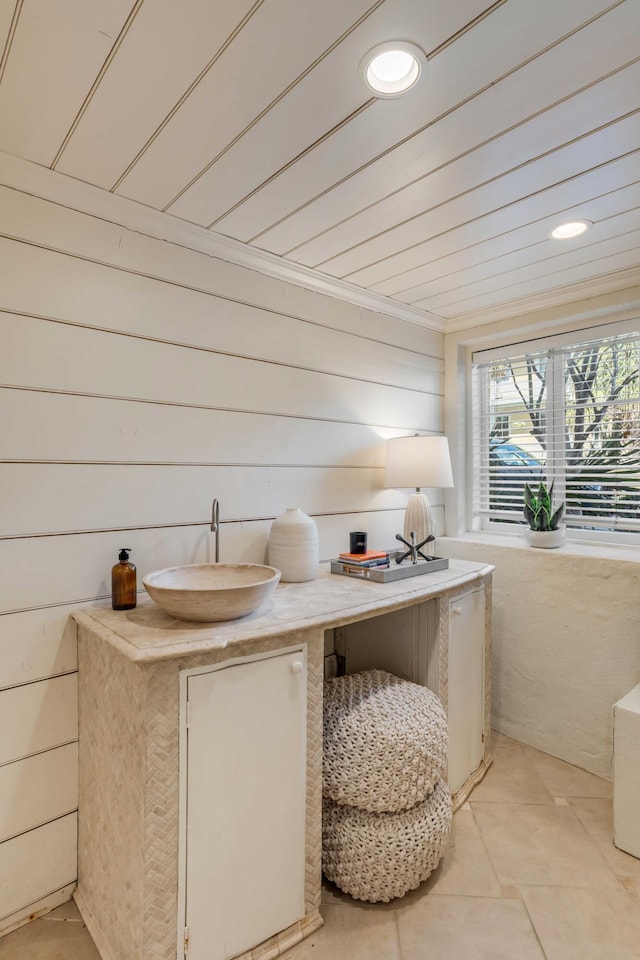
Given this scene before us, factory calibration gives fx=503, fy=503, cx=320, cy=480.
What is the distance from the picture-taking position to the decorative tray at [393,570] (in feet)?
6.29

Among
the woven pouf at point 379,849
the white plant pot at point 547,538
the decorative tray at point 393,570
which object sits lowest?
the woven pouf at point 379,849

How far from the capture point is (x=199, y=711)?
121 cm

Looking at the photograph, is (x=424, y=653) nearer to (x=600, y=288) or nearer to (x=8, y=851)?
(x=8, y=851)

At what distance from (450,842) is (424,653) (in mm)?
635

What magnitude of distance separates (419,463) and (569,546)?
2.87 ft

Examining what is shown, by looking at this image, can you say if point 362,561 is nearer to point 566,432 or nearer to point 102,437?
point 102,437

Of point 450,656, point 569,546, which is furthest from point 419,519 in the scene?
point 569,546

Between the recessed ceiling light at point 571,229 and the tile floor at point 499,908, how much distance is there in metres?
2.17

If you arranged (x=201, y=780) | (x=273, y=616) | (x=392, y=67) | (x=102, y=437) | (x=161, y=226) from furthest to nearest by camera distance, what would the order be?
(x=161, y=226) < (x=102, y=437) < (x=273, y=616) < (x=201, y=780) < (x=392, y=67)

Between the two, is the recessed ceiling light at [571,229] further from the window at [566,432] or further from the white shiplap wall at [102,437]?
the white shiplap wall at [102,437]

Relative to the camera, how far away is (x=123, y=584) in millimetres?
1509

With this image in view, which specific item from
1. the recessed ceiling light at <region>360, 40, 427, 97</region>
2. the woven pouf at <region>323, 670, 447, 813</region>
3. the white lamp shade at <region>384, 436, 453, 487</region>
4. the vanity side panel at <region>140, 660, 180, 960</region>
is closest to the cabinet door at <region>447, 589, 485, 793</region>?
the woven pouf at <region>323, 670, 447, 813</region>

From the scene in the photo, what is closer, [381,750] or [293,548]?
[381,750]

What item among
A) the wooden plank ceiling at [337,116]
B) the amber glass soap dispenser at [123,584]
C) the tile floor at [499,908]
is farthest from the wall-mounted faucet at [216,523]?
the tile floor at [499,908]
